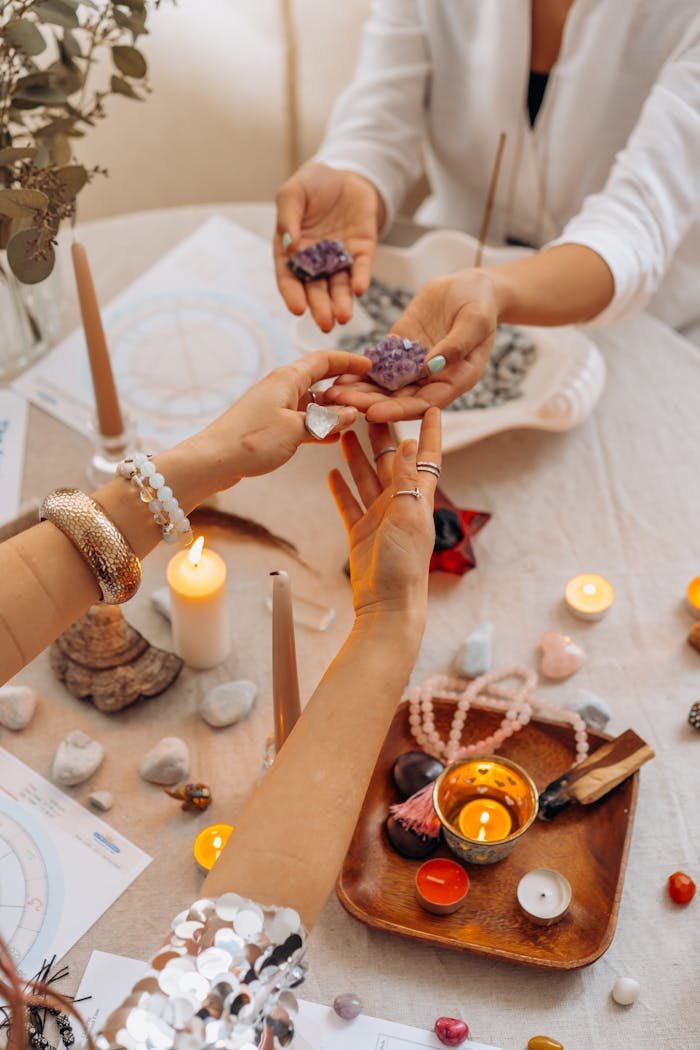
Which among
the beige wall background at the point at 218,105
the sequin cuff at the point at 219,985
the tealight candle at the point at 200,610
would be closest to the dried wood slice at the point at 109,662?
the tealight candle at the point at 200,610

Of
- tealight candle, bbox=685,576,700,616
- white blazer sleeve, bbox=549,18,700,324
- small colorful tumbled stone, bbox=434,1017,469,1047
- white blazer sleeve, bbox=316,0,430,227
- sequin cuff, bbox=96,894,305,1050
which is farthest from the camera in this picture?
white blazer sleeve, bbox=316,0,430,227

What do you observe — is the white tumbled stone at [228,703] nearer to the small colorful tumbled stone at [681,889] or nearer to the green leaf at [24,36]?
the small colorful tumbled stone at [681,889]

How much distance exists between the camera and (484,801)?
0.87 m

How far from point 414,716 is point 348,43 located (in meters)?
1.61

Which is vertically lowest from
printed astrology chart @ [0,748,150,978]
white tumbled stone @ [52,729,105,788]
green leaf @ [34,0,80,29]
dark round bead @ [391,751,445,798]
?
printed astrology chart @ [0,748,150,978]

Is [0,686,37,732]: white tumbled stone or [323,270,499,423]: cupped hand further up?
[323,270,499,423]: cupped hand

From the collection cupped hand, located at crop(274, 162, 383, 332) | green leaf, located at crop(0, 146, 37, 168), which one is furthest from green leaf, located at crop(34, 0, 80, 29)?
cupped hand, located at crop(274, 162, 383, 332)

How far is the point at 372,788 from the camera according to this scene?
34.9 inches

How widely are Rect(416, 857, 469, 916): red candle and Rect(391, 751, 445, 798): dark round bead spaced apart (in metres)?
0.07

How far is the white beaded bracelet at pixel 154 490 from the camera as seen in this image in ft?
2.75

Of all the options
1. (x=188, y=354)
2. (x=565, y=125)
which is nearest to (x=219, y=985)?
(x=188, y=354)

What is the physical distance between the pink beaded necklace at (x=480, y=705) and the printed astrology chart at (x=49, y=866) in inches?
11.2

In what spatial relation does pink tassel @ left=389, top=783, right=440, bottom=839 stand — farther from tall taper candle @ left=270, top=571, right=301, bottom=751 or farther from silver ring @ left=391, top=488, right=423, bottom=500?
silver ring @ left=391, top=488, right=423, bottom=500

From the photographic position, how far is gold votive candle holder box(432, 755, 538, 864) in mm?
837
